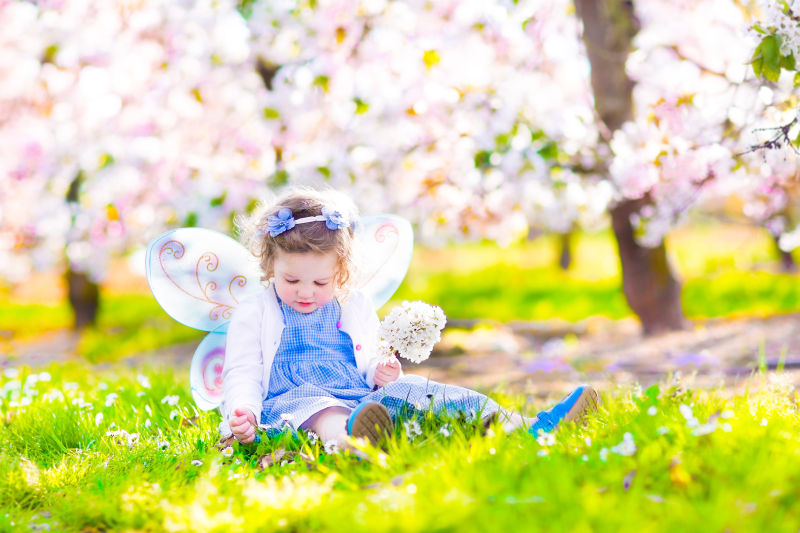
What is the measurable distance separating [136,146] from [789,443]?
20.7ft

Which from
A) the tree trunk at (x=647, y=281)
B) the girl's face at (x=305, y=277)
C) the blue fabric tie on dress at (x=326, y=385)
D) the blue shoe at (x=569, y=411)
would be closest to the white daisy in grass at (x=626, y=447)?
the blue shoe at (x=569, y=411)

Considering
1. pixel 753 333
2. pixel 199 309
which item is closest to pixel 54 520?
pixel 199 309

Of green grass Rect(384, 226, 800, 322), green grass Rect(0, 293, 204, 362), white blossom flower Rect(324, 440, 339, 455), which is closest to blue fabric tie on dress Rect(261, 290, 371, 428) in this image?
white blossom flower Rect(324, 440, 339, 455)

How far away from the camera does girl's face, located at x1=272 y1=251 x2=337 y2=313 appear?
2760 millimetres

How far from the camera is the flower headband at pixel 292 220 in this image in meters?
2.76

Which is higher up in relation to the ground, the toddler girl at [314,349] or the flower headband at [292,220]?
the flower headband at [292,220]

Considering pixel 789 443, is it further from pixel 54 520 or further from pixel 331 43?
pixel 331 43

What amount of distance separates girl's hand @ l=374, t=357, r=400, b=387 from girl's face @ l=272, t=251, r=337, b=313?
337 mm

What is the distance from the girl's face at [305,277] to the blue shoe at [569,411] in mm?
922

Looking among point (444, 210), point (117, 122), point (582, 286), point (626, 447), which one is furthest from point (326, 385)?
point (582, 286)

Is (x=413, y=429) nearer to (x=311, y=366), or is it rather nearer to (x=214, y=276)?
(x=311, y=366)

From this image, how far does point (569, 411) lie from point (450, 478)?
0.78m

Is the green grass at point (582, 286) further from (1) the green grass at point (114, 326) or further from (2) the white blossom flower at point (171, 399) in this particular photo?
(2) the white blossom flower at point (171, 399)

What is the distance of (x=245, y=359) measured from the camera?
2.86 m
